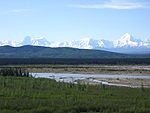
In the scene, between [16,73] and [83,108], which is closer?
[83,108]

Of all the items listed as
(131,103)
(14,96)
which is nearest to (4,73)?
(14,96)

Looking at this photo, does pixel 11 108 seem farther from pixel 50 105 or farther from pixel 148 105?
pixel 148 105

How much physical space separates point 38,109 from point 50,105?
1.86 m

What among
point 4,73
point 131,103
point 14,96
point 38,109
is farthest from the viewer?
point 4,73

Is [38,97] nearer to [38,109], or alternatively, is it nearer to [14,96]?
[14,96]

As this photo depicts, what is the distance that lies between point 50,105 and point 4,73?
37274 mm

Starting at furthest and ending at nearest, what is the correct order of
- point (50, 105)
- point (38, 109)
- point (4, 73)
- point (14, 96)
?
point (4, 73) → point (14, 96) → point (50, 105) → point (38, 109)

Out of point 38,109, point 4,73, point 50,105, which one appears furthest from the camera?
point 4,73

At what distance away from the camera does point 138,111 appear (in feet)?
84.9

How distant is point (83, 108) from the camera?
1058 inches

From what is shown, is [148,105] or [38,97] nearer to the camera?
[148,105]

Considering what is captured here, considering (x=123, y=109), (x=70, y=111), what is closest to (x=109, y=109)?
(x=123, y=109)

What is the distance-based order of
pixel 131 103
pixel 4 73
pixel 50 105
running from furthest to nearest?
pixel 4 73 → pixel 131 103 → pixel 50 105

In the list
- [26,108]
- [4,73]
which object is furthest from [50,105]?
[4,73]
